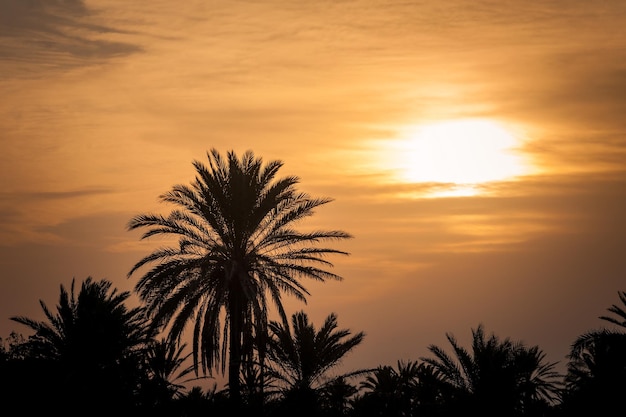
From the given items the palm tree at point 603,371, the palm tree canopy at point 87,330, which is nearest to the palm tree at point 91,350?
the palm tree canopy at point 87,330

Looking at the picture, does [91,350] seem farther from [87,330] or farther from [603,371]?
[603,371]

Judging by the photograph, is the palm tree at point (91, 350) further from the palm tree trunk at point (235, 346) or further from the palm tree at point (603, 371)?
the palm tree at point (603, 371)

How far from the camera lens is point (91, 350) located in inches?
1732

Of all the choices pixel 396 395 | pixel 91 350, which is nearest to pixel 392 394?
pixel 396 395

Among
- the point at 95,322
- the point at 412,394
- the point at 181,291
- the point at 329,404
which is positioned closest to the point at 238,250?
the point at 181,291

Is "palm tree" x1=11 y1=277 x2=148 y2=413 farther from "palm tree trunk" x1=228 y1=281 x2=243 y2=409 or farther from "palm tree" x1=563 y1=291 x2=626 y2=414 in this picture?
"palm tree" x1=563 y1=291 x2=626 y2=414

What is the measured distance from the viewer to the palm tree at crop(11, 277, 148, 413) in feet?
143

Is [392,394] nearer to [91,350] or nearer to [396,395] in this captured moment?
[396,395]

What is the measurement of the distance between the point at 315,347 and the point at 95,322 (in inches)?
451

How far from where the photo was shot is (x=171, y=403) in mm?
46750

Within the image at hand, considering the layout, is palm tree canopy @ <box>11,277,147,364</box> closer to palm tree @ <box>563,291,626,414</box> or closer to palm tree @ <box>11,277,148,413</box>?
palm tree @ <box>11,277,148,413</box>

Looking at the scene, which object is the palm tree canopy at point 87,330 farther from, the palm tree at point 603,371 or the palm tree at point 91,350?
the palm tree at point 603,371

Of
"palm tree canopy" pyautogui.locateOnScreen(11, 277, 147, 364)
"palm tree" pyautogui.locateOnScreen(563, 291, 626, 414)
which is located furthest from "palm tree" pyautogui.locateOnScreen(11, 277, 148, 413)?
"palm tree" pyautogui.locateOnScreen(563, 291, 626, 414)

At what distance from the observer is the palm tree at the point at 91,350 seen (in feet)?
143
